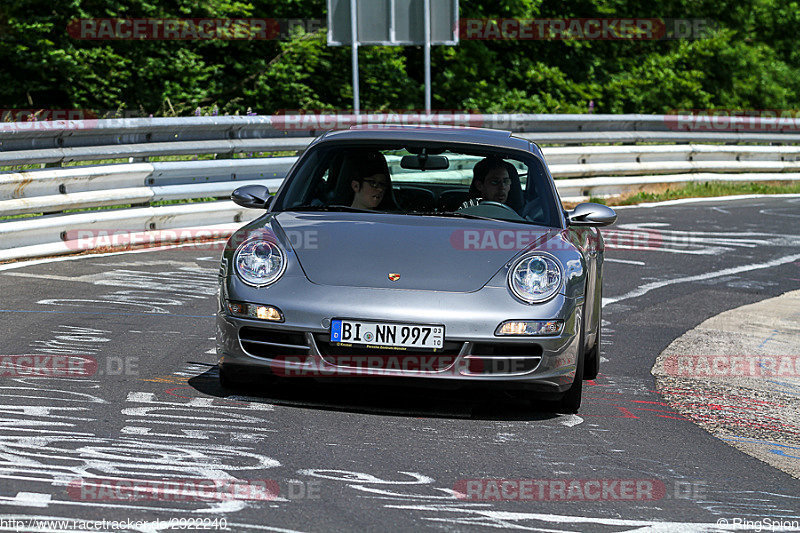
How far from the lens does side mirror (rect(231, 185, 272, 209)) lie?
6.95 m

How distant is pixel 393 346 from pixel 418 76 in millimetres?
26213

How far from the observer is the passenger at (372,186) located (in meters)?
6.89

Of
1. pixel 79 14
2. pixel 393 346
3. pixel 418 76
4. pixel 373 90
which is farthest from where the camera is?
pixel 418 76

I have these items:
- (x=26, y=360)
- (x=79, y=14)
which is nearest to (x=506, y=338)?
(x=26, y=360)

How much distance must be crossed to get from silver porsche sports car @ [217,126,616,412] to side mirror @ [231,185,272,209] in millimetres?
338

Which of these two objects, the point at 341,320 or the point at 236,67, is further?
the point at 236,67

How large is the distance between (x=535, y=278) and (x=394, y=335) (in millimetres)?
733

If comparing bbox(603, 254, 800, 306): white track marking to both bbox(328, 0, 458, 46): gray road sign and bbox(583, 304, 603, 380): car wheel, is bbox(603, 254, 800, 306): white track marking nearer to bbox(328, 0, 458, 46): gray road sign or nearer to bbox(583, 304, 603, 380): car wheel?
bbox(583, 304, 603, 380): car wheel

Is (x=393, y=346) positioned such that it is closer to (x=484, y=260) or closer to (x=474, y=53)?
(x=484, y=260)

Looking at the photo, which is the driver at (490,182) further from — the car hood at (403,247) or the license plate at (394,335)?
the license plate at (394,335)

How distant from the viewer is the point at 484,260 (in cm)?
595
